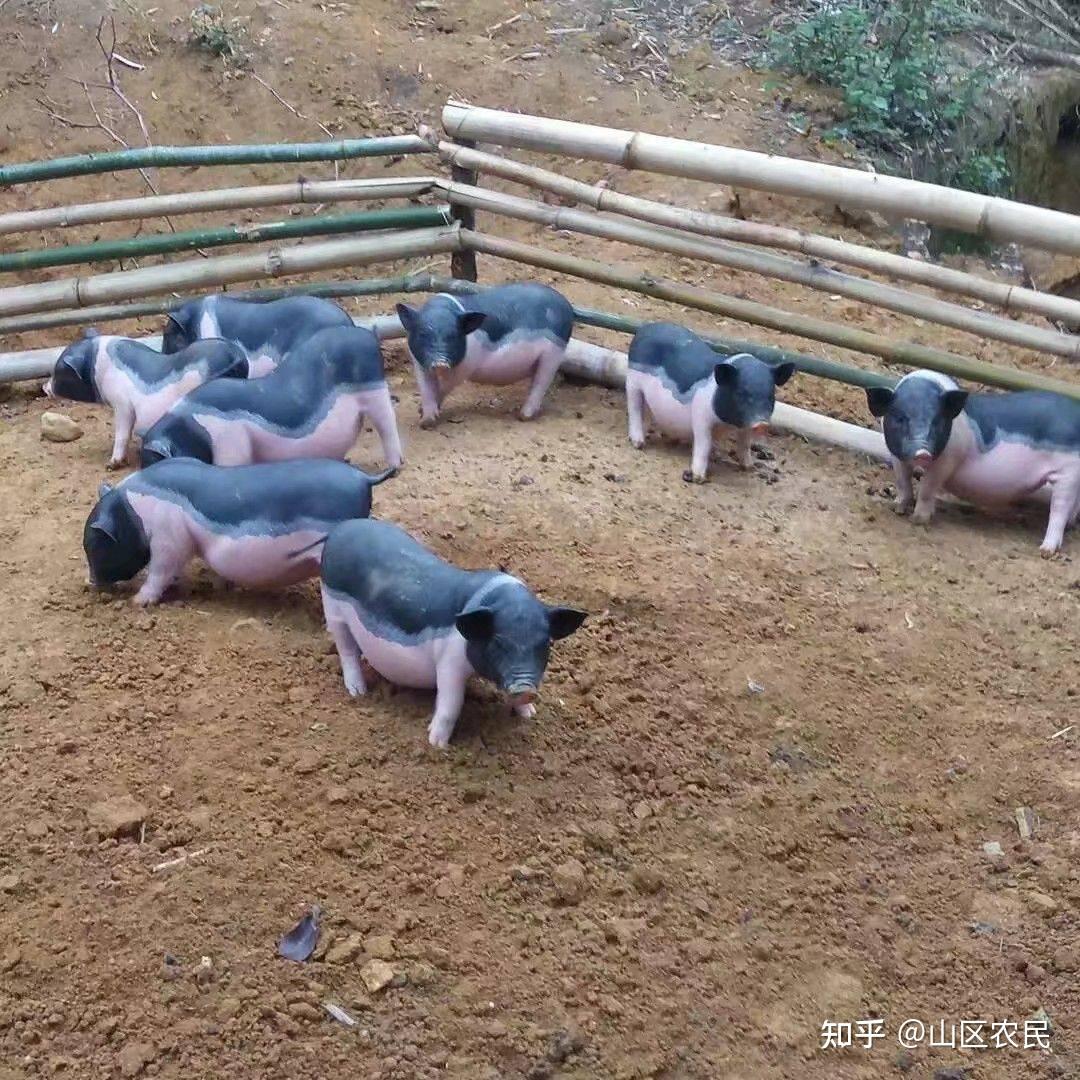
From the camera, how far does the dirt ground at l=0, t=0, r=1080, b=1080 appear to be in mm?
2387

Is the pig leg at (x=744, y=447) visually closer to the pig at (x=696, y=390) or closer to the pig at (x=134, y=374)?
the pig at (x=696, y=390)

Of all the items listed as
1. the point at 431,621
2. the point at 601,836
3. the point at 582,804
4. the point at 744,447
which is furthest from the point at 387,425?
the point at 601,836

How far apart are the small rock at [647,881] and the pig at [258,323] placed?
8.73 ft

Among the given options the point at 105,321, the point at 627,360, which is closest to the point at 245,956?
the point at 627,360

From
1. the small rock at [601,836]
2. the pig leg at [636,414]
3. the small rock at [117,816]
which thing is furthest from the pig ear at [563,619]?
the pig leg at [636,414]

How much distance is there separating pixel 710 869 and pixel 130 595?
Answer: 6.25 feet

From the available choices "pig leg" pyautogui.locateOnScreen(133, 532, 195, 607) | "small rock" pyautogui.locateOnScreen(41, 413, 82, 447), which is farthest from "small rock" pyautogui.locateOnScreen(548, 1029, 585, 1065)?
"small rock" pyautogui.locateOnScreen(41, 413, 82, 447)

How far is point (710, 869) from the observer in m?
2.77

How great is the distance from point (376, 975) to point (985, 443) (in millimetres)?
2945

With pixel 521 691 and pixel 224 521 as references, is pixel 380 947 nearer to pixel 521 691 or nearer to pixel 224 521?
pixel 521 691

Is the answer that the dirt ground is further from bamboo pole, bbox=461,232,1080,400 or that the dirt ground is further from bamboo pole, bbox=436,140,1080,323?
bamboo pole, bbox=436,140,1080,323

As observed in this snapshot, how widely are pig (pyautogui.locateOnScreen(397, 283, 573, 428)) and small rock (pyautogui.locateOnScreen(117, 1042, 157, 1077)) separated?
9.99 feet

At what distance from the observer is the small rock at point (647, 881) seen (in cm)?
270

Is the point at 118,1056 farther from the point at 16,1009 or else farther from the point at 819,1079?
the point at 819,1079
